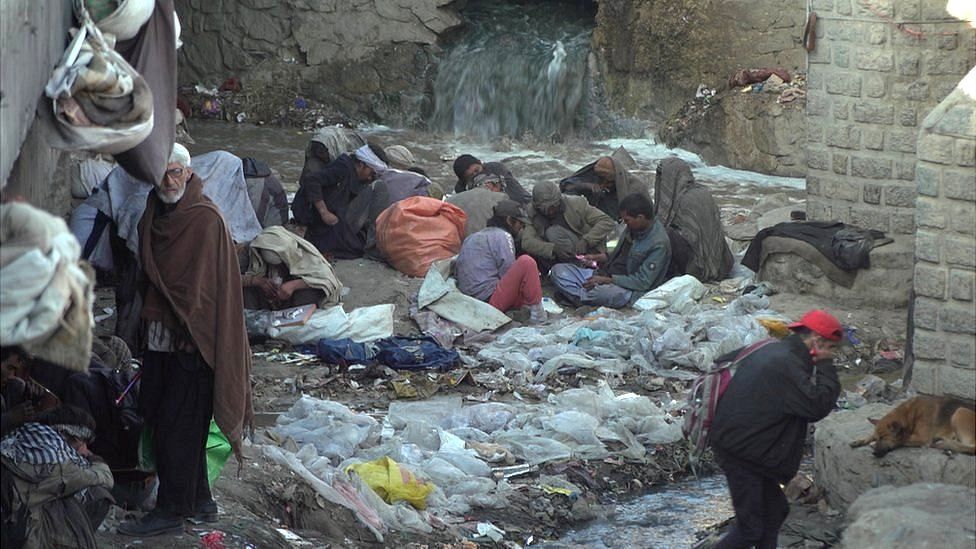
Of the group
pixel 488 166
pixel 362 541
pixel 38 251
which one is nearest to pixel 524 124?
pixel 488 166

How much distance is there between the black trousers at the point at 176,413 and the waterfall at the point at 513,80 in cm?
1247

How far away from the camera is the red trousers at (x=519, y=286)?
34.6 feet

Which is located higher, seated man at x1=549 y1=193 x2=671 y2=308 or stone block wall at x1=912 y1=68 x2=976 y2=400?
stone block wall at x1=912 y1=68 x2=976 y2=400

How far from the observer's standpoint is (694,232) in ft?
37.9

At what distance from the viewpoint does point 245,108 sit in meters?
19.0

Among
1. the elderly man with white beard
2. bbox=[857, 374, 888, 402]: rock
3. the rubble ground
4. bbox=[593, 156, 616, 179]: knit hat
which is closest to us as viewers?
the elderly man with white beard

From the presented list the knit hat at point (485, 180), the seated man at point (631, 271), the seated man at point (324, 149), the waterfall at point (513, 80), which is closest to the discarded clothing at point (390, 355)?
the seated man at point (631, 271)

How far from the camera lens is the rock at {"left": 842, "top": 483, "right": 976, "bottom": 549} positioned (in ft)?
19.7

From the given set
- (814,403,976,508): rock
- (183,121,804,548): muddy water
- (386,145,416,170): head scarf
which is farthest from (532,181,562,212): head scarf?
(814,403,976,508): rock

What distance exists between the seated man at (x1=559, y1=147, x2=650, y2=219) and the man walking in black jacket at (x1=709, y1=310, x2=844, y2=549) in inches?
229

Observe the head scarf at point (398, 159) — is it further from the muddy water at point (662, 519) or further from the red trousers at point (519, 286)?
the muddy water at point (662, 519)

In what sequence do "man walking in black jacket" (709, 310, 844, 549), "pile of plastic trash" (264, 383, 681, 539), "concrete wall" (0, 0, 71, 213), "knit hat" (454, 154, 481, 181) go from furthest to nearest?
"knit hat" (454, 154, 481, 181) → "pile of plastic trash" (264, 383, 681, 539) → "man walking in black jacket" (709, 310, 844, 549) → "concrete wall" (0, 0, 71, 213)

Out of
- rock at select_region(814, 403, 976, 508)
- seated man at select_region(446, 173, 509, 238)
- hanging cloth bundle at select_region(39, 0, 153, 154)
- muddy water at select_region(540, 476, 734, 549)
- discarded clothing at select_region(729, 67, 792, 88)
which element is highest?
hanging cloth bundle at select_region(39, 0, 153, 154)

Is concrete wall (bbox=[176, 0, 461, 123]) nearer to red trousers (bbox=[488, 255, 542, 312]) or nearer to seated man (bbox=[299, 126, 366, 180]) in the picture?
seated man (bbox=[299, 126, 366, 180])
